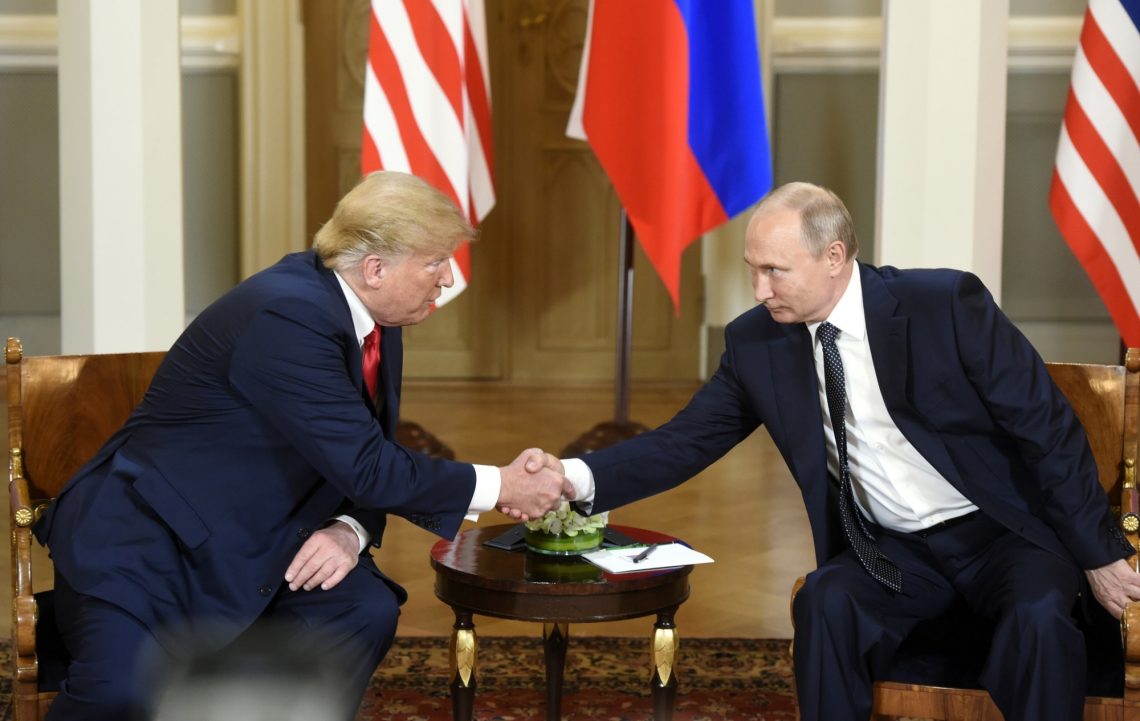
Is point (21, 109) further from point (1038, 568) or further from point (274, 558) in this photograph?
point (1038, 568)

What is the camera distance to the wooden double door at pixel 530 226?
7.96 m

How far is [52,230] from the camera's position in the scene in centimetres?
750

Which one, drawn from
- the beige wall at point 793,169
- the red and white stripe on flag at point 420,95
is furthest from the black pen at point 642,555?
the beige wall at point 793,169

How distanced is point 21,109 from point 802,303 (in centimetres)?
592

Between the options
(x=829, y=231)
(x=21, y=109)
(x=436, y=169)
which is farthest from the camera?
(x=21, y=109)

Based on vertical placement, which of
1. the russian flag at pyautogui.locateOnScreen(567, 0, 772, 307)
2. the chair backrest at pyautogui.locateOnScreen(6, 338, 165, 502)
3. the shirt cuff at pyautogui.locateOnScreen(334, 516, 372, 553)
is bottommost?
the shirt cuff at pyautogui.locateOnScreen(334, 516, 372, 553)

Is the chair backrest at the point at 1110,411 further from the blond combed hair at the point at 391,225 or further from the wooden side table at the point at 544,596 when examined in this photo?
the blond combed hair at the point at 391,225

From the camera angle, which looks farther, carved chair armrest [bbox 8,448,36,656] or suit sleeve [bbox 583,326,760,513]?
suit sleeve [bbox 583,326,760,513]

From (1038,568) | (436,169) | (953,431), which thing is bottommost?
(1038,568)

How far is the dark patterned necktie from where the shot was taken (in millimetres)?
2477

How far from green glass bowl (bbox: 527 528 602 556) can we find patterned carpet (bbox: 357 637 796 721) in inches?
20.6

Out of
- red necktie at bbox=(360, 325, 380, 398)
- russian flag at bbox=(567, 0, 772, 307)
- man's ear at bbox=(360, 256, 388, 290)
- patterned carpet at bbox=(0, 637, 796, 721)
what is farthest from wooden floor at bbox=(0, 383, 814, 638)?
man's ear at bbox=(360, 256, 388, 290)

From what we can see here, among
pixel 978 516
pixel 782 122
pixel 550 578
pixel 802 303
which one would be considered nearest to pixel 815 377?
pixel 802 303

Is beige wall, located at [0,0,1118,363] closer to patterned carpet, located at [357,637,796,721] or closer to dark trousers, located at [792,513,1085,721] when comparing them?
patterned carpet, located at [357,637,796,721]
